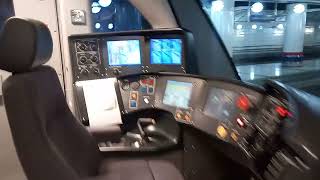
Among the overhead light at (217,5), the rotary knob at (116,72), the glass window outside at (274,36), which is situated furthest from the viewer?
the glass window outside at (274,36)

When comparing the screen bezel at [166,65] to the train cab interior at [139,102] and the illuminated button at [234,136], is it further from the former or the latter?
the illuminated button at [234,136]

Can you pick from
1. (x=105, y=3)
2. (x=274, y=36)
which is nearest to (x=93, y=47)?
(x=105, y=3)

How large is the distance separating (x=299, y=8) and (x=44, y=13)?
441cm

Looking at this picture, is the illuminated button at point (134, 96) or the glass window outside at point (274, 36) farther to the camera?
the glass window outside at point (274, 36)

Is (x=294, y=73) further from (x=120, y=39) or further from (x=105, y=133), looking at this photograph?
(x=105, y=133)

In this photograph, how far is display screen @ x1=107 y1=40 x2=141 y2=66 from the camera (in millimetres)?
2146

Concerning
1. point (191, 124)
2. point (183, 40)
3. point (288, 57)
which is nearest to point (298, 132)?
point (191, 124)

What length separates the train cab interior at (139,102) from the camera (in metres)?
1.06

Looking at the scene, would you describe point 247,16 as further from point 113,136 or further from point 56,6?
point 113,136

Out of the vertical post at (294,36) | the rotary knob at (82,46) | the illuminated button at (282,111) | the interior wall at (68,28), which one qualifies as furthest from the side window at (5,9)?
the vertical post at (294,36)

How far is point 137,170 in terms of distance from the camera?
156 centimetres

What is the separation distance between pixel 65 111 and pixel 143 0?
1.19 meters

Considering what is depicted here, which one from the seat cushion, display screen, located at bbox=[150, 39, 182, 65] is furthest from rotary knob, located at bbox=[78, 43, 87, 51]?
the seat cushion

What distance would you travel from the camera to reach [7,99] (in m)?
1.07
